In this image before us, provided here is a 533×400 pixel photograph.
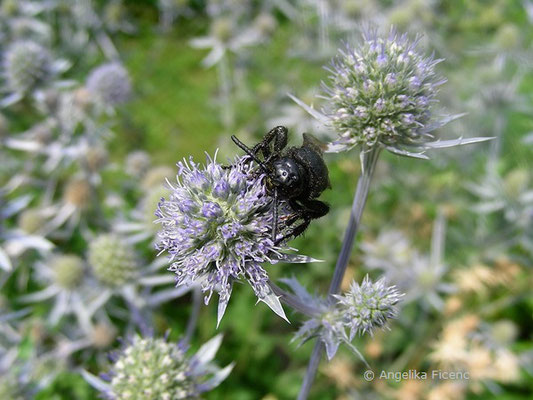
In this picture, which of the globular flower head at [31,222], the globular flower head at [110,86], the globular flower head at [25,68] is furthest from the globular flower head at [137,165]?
the globular flower head at [25,68]

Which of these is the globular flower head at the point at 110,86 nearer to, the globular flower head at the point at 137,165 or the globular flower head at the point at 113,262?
the globular flower head at the point at 137,165

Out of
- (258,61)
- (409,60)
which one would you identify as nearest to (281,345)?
(409,60)

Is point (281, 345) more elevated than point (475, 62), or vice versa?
point (475, 62)

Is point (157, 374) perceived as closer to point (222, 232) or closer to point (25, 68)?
point (222, 232)

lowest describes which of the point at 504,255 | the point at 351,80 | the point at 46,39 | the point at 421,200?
the point at 351,80

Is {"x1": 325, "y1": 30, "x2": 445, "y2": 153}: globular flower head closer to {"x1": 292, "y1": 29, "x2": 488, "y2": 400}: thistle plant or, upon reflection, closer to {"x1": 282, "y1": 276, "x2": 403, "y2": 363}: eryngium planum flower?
{"x1": 292, "y1": 29, "x2": 488, "y2": 400}: thistle plant

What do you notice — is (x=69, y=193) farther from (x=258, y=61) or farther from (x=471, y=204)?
(x=471, y=204)
